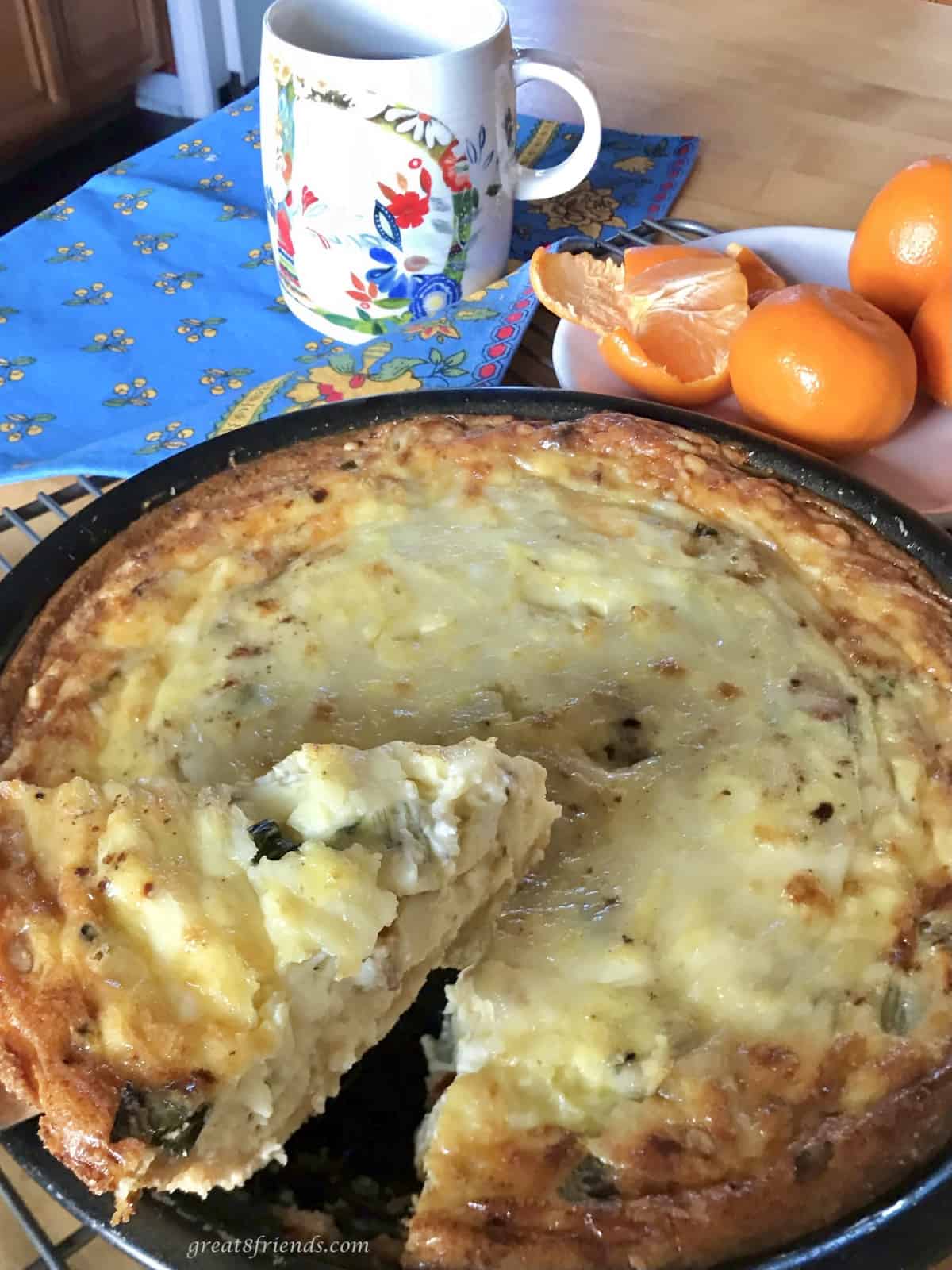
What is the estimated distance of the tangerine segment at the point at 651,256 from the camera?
1223 mm

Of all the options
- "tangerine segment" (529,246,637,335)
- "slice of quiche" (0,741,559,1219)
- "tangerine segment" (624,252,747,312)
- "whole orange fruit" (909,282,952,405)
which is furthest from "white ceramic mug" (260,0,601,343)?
"slice of quiche" (0,741,559,1219)

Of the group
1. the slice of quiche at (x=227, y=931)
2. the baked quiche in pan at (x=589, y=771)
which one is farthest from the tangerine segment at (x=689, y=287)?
the slice of quiche at (x=227, y=931)

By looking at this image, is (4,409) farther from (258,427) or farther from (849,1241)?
(849,1241)

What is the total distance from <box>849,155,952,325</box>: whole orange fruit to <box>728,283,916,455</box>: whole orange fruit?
0.15m

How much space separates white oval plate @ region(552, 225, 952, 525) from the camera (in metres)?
1.08

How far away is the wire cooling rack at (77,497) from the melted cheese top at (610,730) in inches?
9.7

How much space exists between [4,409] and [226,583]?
0.54 m

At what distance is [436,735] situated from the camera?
2.70 ft

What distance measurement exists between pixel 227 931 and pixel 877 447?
32.5 inches

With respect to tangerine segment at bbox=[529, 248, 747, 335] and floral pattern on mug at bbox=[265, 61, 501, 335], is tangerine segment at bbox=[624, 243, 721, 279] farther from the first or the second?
floral pattern on mug at bbox=[265, 61, 501, 335]

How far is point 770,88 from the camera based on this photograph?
1.93 meters

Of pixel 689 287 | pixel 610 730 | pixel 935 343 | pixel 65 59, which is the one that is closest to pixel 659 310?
pixel 689 287

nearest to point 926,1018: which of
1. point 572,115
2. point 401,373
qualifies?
point 401,373

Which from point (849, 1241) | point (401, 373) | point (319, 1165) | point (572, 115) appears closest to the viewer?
point (849, 1241)
